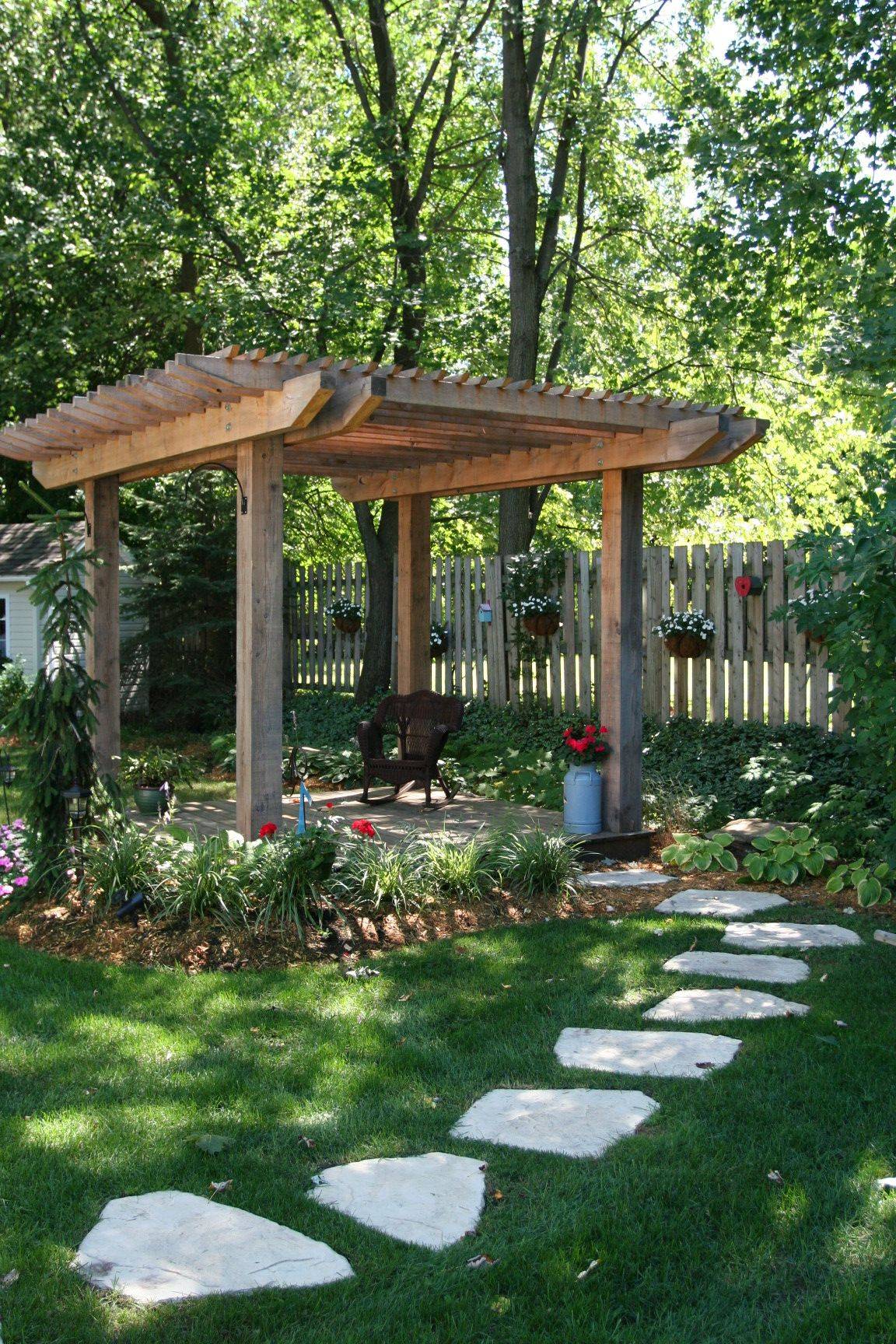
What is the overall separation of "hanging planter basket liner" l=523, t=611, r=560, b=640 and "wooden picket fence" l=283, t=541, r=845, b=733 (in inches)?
4.1

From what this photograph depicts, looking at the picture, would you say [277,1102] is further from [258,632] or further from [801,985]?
[258,632]

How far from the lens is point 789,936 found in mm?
5609

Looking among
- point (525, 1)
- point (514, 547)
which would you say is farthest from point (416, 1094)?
point (525, 1)

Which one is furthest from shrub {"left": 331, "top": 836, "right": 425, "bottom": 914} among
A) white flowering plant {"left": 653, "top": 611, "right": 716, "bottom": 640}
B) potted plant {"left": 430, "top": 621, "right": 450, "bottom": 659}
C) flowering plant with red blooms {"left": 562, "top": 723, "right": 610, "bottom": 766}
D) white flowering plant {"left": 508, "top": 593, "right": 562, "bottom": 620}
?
potted plant {"left": 430, "top": 621, "right": 450, "bottom": 659}

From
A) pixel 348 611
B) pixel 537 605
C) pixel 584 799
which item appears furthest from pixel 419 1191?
pixel 348 611

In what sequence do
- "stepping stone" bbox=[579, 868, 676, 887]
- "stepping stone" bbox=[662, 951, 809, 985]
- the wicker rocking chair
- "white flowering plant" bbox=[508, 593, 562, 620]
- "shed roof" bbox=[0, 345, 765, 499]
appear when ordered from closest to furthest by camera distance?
"stepping stone" bbox=[662, 951, 809, 985] → "shed roof" bbox=[0, 345, 765, 499] → "stepping stone" bbox=[579, 868, 676, 887] → the wicker rocking chair → "white flowering plant" bbox=[508, 593, 562, 620]

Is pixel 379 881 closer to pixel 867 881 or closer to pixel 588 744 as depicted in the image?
pixel 588 744

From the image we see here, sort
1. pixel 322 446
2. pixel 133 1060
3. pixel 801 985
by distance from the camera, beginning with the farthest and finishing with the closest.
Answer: pixel 322 446
pixel 801 985
pixel 133 1060

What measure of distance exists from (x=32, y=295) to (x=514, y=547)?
7.54m

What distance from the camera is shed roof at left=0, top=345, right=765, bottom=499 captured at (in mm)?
5648

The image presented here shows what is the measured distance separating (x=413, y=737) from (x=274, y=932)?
416 centimetres

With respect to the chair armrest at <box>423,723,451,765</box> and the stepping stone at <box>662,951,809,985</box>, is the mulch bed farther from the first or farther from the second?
the chair armrest at <box>423,723,451,765</box>

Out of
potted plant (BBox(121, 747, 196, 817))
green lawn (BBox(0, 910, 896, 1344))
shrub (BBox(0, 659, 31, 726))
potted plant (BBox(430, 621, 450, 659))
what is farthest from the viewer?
shrub (BBox(0, 659, 31, 726))

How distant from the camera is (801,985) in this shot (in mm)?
4816
